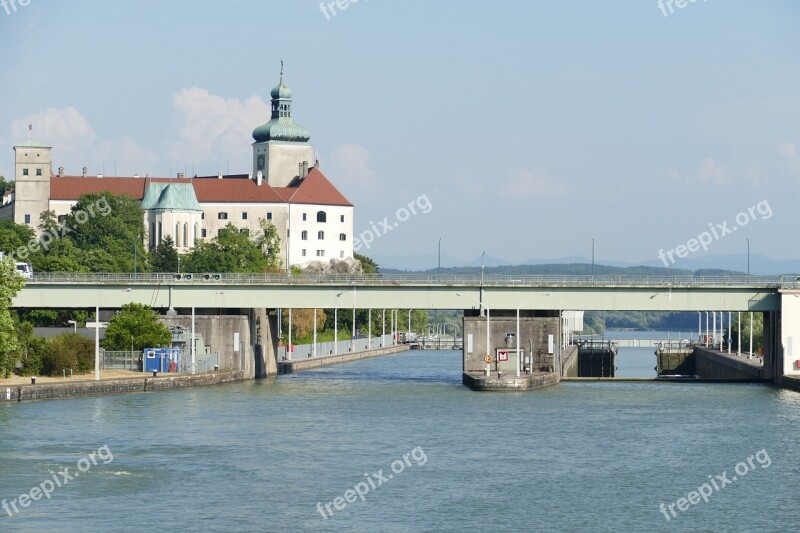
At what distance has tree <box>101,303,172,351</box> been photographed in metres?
97.4

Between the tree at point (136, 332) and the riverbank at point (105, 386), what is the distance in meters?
2.79

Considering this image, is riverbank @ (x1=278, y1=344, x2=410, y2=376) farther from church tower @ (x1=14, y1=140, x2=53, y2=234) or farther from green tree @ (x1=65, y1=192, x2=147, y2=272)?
church tower @ (x1=14, y1=140, x2=53, y2=234)

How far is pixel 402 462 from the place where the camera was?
202ft

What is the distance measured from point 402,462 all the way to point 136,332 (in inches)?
1576

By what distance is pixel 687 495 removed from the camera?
180 feet

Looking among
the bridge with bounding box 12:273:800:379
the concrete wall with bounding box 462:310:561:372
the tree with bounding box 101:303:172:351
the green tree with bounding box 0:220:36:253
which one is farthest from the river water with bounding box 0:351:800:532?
the green tree with bounding box 0:220:36:253

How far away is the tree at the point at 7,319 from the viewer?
83894 mm

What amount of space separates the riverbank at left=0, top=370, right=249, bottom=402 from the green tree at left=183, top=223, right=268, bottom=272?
61.2 meters

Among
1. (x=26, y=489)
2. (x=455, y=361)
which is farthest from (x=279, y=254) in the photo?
(x=26, y=489)

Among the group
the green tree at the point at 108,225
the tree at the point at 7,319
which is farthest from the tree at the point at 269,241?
the tree at the point at 7,319

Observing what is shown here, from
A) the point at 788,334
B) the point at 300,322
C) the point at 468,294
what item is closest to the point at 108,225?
the point at 300,322

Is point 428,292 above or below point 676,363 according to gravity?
above

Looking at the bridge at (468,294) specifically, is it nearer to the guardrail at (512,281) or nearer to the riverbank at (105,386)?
the guardrail at (512,281)

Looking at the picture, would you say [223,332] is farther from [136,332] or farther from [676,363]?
[676,363]
